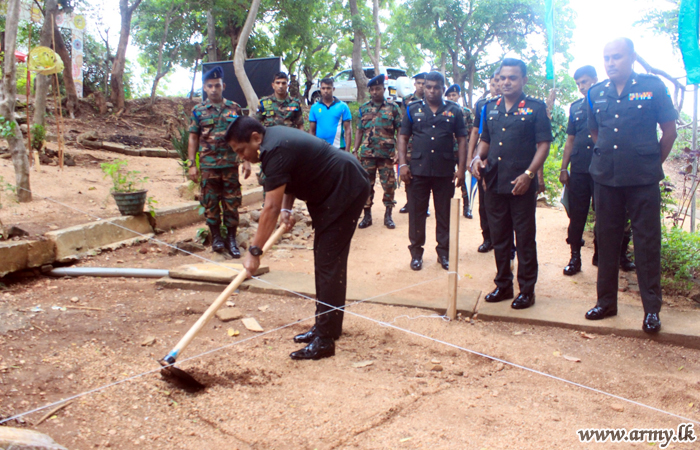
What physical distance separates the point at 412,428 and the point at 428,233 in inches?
168

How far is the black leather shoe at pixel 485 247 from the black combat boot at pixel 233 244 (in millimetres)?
2627

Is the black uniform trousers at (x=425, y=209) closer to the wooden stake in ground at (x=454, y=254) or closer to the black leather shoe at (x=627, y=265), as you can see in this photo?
the wooden stake in ground at (x=454, y=254)

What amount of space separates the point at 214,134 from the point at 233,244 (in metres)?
1.15

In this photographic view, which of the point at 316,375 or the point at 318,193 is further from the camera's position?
the point at 318,193

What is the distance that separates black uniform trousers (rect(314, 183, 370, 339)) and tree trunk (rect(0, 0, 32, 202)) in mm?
4664

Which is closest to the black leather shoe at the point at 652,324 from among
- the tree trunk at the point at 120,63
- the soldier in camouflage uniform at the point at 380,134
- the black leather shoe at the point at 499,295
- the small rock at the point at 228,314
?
the black leather shoe at the point at 499,295

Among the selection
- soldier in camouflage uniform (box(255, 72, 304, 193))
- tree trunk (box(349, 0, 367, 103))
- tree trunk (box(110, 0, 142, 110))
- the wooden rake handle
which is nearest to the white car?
tree trunk (box(349, 0, 367, 103))

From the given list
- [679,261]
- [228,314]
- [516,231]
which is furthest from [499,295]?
[228,314]

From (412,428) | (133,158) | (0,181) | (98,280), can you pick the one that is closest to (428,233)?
(98,280)

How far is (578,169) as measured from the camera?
462cm

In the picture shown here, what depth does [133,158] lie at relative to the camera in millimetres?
9969

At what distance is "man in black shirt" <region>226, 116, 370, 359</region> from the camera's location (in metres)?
2.85

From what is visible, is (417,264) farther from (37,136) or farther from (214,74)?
(37,136)

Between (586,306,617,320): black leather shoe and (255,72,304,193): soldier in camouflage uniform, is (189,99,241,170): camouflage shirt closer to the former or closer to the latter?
(255,72,304,193): soldier in camouflage uniform
